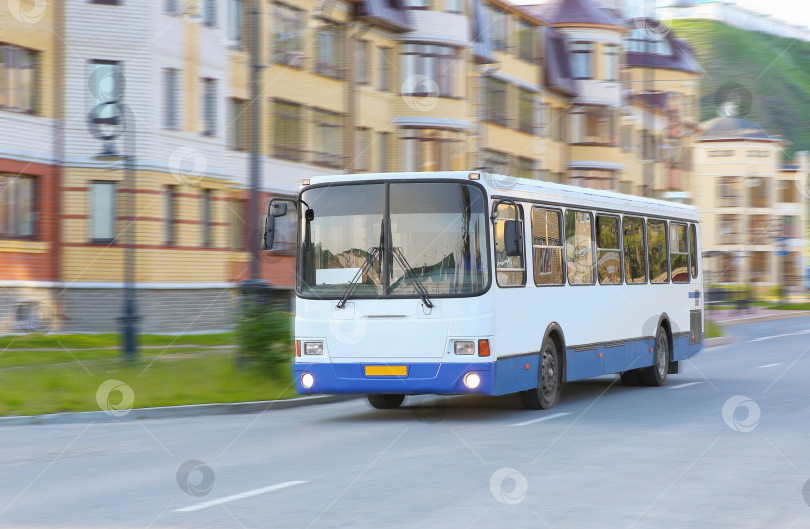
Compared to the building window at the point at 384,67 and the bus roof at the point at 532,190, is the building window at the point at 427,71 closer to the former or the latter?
the building window at the point at 384,67

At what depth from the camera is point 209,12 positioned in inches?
1382

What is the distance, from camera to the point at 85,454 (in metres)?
11.8

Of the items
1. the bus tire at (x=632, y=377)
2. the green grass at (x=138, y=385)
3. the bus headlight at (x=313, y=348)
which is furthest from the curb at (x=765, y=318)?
the bus headlight at (x=313, y=348)

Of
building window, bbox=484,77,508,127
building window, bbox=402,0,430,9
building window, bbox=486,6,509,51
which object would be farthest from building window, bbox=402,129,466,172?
building window, bbox=486,6,509,51

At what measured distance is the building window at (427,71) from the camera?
44.0 m

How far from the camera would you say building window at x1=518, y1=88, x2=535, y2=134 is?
54.9m

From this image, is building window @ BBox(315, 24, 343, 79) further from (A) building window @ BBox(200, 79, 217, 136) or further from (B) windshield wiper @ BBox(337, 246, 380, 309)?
(B) windshield wiper @ BBox(337, 246, 380, 309)

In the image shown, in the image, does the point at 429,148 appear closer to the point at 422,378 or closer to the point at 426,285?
the point at 426,285

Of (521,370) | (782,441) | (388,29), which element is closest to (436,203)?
(521,370)

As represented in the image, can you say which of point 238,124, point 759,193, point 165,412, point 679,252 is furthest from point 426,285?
point 759,193

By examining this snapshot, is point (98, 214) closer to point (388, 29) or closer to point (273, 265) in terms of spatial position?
point (273, 265)

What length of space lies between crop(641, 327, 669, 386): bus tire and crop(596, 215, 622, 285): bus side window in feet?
6.63

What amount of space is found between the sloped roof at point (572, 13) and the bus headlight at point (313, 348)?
45866 millimetres

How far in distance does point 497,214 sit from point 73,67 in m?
19.9
